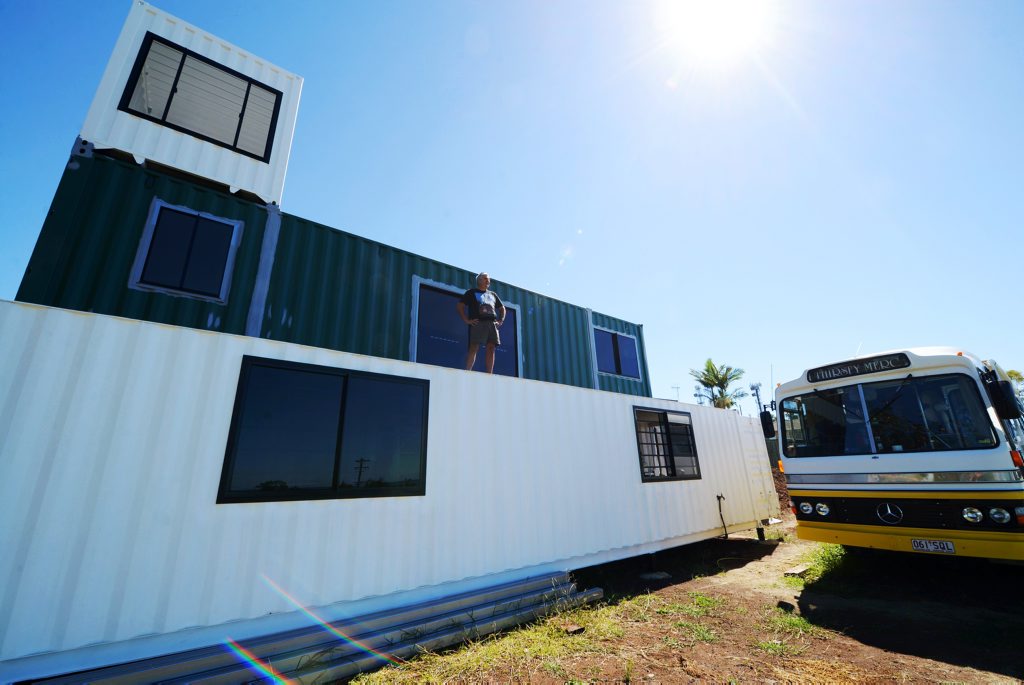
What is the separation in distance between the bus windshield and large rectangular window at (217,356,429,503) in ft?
18.2

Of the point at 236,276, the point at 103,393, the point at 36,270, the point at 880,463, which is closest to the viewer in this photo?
the point at 103,393

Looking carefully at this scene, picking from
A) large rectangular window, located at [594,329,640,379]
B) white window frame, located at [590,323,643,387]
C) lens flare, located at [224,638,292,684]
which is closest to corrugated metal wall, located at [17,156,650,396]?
white window frame, located at [590,323,643,387]

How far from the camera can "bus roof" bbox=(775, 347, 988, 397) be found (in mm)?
4758

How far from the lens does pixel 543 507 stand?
5160 mm

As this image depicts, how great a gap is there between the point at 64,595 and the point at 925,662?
654 cm

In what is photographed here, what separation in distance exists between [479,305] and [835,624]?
5683 millimetres

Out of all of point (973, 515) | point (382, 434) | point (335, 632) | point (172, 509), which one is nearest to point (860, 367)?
point (973, 515)

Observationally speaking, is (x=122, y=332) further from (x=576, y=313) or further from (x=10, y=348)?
(x=576, y=313)

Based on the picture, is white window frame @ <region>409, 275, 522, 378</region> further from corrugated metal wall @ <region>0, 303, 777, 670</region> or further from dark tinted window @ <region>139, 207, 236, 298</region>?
dark tinted window @ <region>139, 207, 236, 298</region>

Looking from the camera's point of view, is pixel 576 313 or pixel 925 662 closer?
pixel 925 662

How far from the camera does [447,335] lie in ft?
26.2

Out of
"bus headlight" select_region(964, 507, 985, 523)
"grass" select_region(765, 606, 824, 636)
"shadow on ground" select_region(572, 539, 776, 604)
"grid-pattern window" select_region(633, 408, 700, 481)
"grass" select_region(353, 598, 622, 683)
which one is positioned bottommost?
"shadow on ground" select_region(572, 539, 776, 604)

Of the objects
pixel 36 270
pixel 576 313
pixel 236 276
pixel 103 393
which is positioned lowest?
pixel 103 393

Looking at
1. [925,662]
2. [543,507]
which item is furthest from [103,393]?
[925,662]
